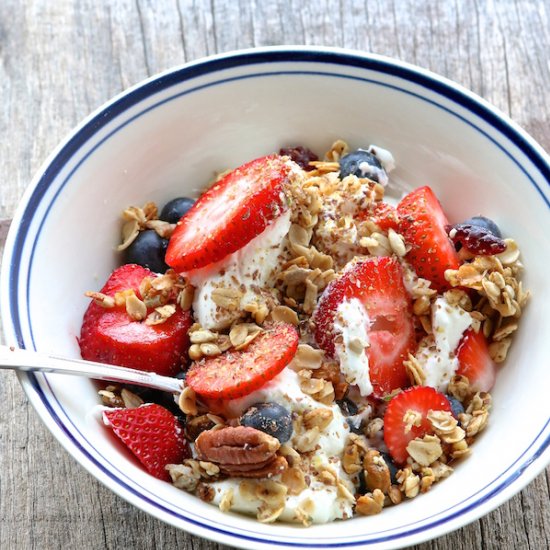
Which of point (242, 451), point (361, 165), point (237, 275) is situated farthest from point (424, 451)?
point (361, 165)

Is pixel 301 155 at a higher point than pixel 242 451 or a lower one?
higher

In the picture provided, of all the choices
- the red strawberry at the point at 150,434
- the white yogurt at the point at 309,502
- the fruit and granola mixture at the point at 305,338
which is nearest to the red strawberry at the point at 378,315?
the fruit and granola mixture at the point at 305,338

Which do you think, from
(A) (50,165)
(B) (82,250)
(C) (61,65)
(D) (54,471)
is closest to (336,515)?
(D) (54,471)

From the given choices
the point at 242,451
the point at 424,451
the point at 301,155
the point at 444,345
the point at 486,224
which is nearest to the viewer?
the point at 242,451

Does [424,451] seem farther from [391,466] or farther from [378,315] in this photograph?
[378,315]

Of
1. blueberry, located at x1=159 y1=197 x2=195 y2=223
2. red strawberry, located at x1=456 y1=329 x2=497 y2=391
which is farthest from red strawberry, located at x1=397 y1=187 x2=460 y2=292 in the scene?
Answer: blueberry, located at x1=159 y1=197 x2=195 y2=223

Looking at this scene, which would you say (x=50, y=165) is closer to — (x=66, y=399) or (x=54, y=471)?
(x=66, y=399)

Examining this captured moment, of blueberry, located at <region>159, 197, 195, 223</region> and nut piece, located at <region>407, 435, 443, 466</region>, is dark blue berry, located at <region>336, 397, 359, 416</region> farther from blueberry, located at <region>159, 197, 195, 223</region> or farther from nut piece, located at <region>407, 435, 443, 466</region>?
blueberry, located at <region>159, 197, 195, 223</region>
